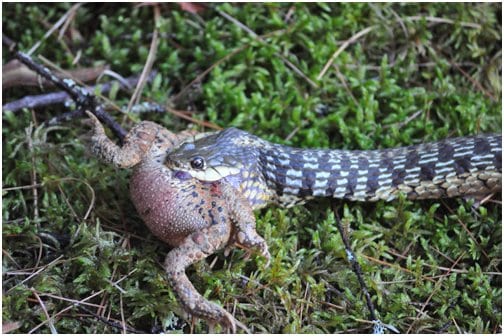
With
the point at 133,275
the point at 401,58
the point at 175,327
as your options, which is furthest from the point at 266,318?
the point at 401,58

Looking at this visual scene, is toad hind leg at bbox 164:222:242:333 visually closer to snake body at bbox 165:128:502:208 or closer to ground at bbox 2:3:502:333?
ground at bbox 2:3:502:333

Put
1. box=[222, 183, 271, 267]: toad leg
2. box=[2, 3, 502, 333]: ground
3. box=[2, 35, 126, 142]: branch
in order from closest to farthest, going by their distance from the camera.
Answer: box=[222, 183, 271, 267]: toad leg, box=[2, 3, 502, 333]: ground, box=[2, 35, 126, 142]: branch

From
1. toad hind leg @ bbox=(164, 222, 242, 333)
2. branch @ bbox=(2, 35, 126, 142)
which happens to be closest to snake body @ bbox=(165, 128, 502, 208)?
toad hind leg @ bbox=(164, 222, 242, 333)

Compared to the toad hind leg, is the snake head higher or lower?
higher

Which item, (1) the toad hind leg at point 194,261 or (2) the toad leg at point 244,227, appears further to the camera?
(2) the toad leg at point 244,227

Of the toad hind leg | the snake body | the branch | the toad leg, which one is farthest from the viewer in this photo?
the branch

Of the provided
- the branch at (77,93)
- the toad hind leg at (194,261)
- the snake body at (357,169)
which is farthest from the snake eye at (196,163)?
the branch at (77,93)

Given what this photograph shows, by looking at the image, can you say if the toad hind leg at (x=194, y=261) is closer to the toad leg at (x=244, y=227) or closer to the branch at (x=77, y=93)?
the toad leg at (x=244, y=227)
